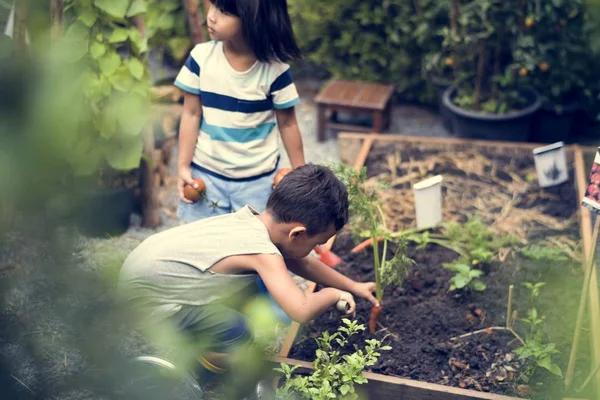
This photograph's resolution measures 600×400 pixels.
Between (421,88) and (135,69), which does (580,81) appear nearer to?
(421,88)

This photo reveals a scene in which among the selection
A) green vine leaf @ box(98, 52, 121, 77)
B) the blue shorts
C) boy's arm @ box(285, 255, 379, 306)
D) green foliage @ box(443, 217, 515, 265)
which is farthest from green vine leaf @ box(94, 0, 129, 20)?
green foliage @ box(443, 217, 515, 265)

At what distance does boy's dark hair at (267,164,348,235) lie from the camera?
238 centimetres

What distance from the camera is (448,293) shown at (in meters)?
3.18

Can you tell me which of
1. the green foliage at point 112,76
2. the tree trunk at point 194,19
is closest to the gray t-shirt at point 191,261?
the green foliage at point 112,76

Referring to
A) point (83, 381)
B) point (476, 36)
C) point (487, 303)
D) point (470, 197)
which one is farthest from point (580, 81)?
point (83, 381)

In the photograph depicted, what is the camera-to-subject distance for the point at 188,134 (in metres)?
3.01

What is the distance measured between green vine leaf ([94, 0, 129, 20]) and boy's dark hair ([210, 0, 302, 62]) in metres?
0.77

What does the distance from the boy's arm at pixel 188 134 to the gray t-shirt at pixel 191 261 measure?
0.52m

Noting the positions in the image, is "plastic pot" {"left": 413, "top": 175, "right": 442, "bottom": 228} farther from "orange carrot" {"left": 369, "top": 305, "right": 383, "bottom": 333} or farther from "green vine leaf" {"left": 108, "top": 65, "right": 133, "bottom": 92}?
"green vine leaf" {"left": 108, "top": 65, "right": 133, "bottom": 92}

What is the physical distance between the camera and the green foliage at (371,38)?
5305 millimetres

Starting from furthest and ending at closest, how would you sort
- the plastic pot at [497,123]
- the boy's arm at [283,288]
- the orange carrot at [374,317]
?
the plastic pot at [497,123], the orange carrot at [374,317], the boy's arm at [283,288]

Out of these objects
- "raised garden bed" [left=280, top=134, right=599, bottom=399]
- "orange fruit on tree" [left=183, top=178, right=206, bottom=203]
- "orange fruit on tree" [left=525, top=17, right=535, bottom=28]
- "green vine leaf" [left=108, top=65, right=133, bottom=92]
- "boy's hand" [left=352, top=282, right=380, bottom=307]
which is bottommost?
"raised garden bed" [left=280, top=134, right=599, bottom=399]

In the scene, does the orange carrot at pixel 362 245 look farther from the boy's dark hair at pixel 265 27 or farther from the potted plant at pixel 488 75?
the potted plant at pixel 488 75

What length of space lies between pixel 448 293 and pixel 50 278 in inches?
96.9
